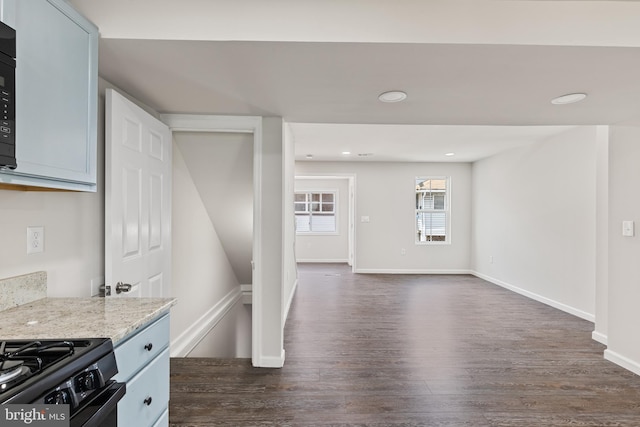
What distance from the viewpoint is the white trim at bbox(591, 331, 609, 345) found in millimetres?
3062

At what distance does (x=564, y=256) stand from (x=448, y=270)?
103 inches

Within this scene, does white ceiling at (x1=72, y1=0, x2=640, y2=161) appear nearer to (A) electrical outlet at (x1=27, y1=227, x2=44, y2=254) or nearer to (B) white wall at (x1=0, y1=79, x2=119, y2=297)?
(B) white wall at (x1=0, y1=79, x2=119, y2=297)

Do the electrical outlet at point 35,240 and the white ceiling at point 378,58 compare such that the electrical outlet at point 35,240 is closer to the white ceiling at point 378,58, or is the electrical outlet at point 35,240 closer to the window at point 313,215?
the white ceiling at point 378,58

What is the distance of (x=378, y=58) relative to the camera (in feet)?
5.12

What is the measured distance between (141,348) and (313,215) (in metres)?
6.98

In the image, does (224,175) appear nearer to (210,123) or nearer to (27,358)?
(210,123)

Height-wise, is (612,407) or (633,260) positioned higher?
(633,260)

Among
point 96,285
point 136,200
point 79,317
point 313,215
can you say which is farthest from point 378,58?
point 313,215

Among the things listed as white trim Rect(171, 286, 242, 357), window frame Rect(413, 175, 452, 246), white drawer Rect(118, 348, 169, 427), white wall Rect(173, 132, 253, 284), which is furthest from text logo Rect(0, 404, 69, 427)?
window frame Rect(413, 175, 452, 246)

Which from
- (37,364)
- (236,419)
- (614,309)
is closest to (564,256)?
(614,309)

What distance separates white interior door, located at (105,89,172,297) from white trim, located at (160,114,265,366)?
6.4 inches

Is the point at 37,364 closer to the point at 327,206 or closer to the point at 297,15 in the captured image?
the point at 297,15

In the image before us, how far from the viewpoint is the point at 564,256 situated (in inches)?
160

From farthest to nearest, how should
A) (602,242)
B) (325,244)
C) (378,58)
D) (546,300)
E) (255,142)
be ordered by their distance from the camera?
(325,244)
(546,300)
(602,242)
(255,142)
(378,58)
